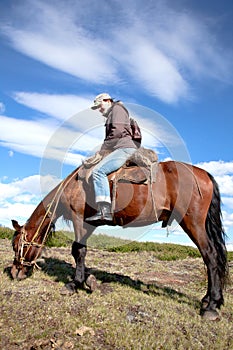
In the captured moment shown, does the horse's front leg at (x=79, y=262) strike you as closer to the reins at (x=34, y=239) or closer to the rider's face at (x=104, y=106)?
the reins at (x=34, y=239)

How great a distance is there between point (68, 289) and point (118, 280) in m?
1.77

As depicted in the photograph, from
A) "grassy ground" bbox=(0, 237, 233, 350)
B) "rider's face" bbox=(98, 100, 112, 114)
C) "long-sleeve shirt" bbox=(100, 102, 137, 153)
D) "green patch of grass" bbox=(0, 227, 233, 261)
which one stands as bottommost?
"grassy ground" bbox=(0, 237, 233, 350)

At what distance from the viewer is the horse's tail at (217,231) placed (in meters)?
6.90

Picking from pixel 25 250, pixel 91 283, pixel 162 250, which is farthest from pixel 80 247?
pixel 162 250

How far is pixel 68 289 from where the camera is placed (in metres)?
7.07

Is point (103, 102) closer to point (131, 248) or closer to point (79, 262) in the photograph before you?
point (79, 262)

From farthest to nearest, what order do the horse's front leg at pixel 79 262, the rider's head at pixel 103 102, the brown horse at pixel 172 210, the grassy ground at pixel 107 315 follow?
the rider's head at pixel 103 102 → the horse's front leg at pixel 79 262 → the brown horse at pixel 172 210 → the grassy ground at pixel 107 315

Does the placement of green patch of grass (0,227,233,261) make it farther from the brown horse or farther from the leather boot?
the leather boot

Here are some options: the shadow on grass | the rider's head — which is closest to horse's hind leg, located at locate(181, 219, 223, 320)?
the shadow on grass

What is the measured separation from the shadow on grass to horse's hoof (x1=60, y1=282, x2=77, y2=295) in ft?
2.17

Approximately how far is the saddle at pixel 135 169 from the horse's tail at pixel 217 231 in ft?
4.31

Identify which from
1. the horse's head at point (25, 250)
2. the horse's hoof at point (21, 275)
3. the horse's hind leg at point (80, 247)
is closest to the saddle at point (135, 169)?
the horse's hind leg at point (80, 247)

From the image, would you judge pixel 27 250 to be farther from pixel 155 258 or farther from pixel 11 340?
pixel 155 258

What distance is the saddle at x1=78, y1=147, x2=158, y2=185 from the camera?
709cm
